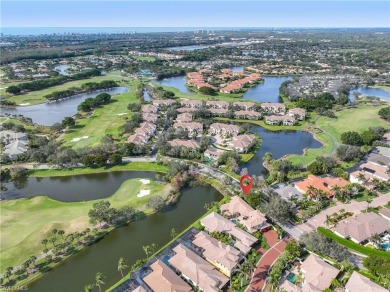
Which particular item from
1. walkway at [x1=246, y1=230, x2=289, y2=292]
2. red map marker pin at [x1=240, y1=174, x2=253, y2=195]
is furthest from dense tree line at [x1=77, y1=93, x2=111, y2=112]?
walkway at [x1=246, y1=230, x2=289, y2=292]

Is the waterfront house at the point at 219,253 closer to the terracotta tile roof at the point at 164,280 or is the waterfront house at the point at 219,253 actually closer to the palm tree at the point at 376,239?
the terracotta tile roof at the point at 164,280

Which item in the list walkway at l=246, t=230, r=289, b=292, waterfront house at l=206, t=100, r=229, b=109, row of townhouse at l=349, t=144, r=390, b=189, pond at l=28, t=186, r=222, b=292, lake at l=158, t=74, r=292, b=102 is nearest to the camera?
walkway at l=246, t=230, r=289, b=292

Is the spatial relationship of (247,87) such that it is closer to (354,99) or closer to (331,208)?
(354,99)

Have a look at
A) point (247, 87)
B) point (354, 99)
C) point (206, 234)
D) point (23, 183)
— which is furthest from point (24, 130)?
point (354, 99)

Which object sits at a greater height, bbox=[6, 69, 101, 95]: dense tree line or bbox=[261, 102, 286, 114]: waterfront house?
bbox=[6, 69, 101, 95]: dense tree line

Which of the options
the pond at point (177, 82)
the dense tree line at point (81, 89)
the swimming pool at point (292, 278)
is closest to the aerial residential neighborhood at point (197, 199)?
the swimming pool at point (292, 278)

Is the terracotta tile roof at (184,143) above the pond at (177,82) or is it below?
above

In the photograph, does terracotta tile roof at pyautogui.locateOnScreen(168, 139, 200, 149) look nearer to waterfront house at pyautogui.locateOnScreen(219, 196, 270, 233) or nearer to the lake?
waterfront house at pyautogui.locateOnScreen(219, 196, 270, 233)

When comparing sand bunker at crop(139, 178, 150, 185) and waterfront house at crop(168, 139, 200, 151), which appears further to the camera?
waterfront house at crop(168, 139, 200, 151)
